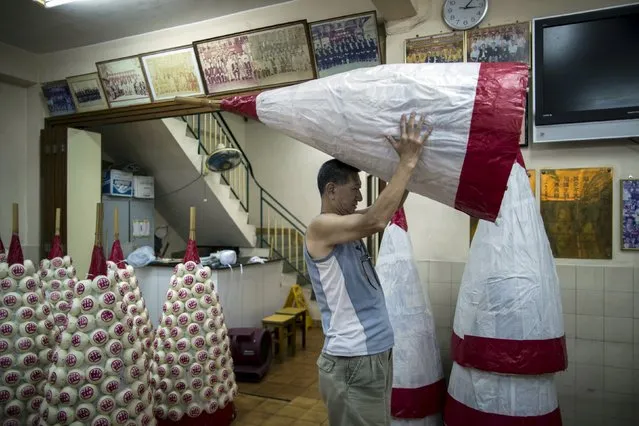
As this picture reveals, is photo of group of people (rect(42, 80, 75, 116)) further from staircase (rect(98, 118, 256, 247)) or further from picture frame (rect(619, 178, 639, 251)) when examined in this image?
picture frame (rect(619, 178, 639, 251))

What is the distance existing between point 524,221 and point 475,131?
106cm

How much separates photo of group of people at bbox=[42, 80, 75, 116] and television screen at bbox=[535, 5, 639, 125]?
13.3 ft

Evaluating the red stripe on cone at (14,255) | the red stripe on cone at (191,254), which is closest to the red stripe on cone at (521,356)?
the red stripe on cone at (191,254)

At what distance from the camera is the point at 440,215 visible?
2.77 meters

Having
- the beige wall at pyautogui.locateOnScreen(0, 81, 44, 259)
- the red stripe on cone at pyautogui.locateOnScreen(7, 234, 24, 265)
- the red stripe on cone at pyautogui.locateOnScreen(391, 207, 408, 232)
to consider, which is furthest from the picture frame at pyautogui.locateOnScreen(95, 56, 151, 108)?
the red stripe on cone at pyautogui.locateOnScreen(391, 207, 408, 232)

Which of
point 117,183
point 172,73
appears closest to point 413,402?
point 172,73

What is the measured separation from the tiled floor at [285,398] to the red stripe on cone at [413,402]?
2.85 feet

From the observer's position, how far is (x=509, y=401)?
200 cm

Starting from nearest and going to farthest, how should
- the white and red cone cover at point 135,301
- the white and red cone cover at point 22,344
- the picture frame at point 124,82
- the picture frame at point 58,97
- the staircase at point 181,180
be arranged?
the white and red cone cover at point 22,344, the white and red cone cover at point 135,301, the picture frame at point 124,82, the picture frame at point 58,97, the staircase at point 181,180

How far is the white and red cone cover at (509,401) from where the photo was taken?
6.53ft

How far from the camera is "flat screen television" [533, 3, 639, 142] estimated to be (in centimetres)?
228

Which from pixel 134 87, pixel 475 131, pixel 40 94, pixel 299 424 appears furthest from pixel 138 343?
pixel 40 94

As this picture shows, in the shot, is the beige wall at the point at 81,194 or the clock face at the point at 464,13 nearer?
the clock face at the point at 464,13

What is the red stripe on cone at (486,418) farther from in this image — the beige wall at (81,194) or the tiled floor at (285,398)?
the beige wall at (81,194)
